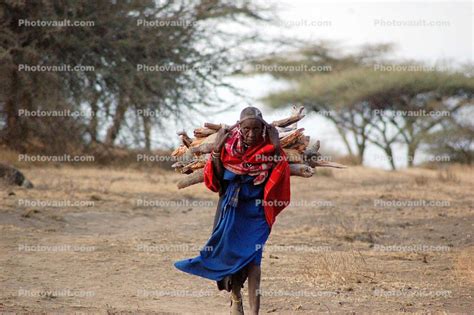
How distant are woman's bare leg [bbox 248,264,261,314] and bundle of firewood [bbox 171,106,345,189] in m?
0.75

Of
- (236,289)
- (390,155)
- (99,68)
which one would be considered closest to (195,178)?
(236,289)

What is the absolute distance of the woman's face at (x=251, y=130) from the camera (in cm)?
592

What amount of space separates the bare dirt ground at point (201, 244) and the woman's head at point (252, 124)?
157 cm

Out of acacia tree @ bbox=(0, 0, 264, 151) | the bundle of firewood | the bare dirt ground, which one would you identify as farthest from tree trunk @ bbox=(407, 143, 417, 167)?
the bundle of firewood

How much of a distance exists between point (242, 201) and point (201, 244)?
425 centimetres

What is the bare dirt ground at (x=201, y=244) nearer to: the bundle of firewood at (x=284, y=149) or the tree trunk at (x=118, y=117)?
the bundle of firewood at (x=284, y=149)

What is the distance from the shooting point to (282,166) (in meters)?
6.10

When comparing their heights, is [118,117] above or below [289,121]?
above

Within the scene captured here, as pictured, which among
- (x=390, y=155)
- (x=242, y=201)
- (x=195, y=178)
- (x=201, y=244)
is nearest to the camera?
(x=242, y=201)

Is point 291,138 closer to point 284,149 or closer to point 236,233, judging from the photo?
point 284,149

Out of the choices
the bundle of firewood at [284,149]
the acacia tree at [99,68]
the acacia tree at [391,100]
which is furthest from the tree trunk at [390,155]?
the bundle of firewood at [284,149]

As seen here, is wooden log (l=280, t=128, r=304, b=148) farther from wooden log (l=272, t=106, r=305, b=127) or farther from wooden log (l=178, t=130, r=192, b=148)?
wooden log (l=178, t=130, r=192, b=148)

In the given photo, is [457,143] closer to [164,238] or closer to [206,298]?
[164,238]

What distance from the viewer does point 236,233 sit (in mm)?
6148
